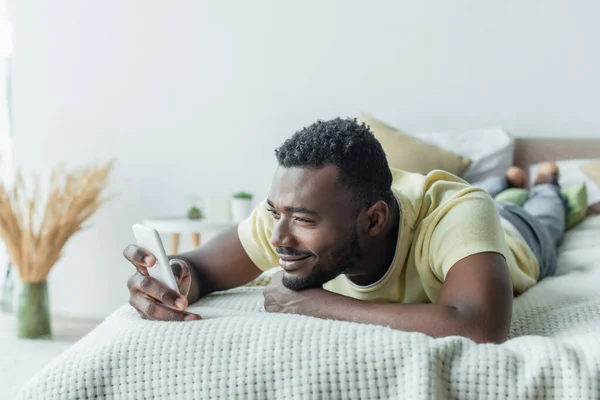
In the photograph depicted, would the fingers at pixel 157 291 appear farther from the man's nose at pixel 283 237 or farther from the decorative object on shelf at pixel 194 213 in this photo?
the decorative object on shelf at pixel 194 213

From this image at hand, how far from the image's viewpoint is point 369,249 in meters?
1.23

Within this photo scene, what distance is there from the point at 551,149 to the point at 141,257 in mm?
2104

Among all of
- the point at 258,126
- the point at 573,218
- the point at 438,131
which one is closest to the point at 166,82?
the point at 258,126

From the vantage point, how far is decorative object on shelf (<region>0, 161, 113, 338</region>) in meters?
2.91

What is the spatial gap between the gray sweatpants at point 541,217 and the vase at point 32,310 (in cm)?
188

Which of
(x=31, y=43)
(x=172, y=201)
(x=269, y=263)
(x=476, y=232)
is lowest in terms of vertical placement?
(x=172, y=201)

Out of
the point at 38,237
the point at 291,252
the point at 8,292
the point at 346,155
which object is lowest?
the point at 8,292

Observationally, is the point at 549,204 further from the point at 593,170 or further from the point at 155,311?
the point at 155,311

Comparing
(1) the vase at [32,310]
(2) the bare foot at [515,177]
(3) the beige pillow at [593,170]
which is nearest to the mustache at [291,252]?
(2) the bare foot at [515,177]

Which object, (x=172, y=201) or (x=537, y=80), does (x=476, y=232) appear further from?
(x=172, y=201)

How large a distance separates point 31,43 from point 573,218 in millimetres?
2626

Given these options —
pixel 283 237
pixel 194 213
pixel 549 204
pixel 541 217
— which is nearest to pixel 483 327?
pixel 283 237

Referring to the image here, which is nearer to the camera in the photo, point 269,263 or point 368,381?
point 368,381

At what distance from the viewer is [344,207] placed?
1.14 metres
